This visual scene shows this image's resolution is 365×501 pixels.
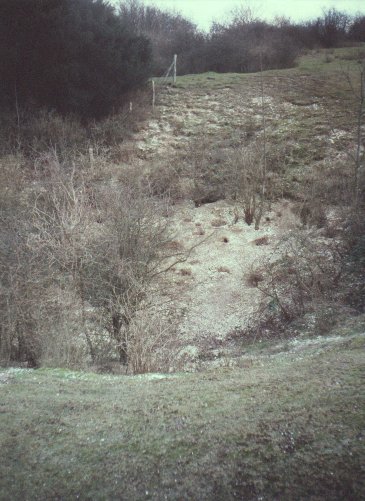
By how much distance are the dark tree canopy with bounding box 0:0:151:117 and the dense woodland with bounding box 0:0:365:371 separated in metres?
0.05

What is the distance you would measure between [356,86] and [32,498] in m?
20.4

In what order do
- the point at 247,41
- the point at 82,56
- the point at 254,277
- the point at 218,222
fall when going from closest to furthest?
the point at 254,277 < the point at 218,222 < the point at 82,56 < the point at 247,41

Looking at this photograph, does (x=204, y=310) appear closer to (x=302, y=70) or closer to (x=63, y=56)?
(x=63, y=56)

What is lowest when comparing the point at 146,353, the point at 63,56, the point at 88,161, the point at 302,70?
the point at 146,353

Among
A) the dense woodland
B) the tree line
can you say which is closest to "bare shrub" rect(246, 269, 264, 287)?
the dense woodland

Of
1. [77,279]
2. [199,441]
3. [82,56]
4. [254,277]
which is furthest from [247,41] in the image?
[199,441]

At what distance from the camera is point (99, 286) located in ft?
24.0

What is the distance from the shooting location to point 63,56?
14.9m

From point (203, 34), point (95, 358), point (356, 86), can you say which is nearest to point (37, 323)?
point (95, 358)

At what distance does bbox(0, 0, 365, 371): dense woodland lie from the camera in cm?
650

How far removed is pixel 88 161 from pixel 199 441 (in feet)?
42.4

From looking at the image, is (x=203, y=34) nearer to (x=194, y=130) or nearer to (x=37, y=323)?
(x=194, y=130)

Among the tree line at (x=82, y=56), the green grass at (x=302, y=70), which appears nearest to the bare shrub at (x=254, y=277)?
the tree line at (x=82, y=56)

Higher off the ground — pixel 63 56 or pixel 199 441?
pixel 63 56
